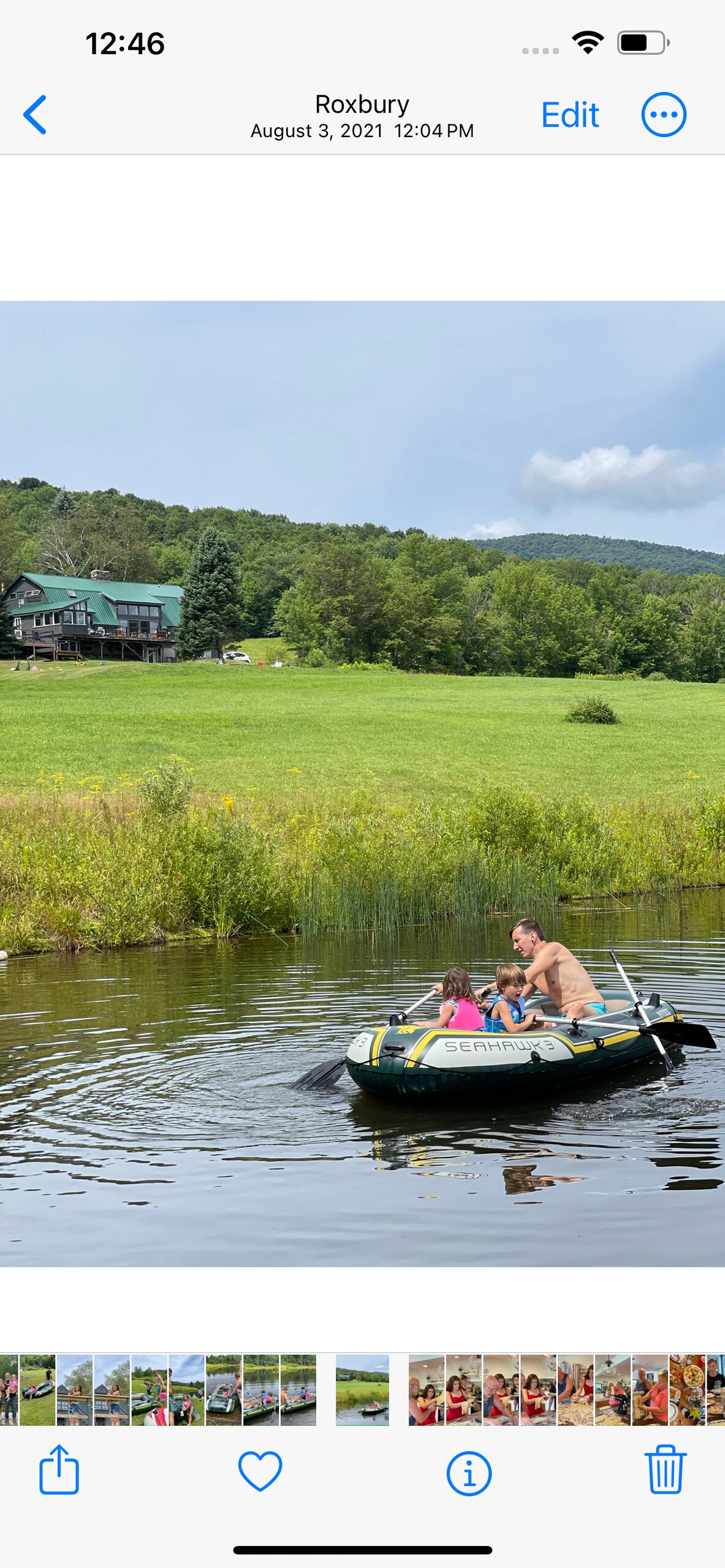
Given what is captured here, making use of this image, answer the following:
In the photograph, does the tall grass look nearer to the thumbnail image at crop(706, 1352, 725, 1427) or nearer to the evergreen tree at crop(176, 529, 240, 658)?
the thumbnail image at crop(706, 1352, 725, 1427)

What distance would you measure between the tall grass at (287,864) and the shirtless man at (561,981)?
825 centimetres

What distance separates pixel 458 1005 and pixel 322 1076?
1.51 m

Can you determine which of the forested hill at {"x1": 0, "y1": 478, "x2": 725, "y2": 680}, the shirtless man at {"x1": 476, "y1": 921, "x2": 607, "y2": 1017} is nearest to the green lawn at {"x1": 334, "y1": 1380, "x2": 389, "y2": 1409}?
the shirtless man at {"x1": 476, "y1": 921, "x2": 607, "y2": 1017}

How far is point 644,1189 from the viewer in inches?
339

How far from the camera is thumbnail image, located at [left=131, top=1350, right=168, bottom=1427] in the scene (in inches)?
154

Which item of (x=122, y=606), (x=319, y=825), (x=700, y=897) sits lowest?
(x=700, y=897)

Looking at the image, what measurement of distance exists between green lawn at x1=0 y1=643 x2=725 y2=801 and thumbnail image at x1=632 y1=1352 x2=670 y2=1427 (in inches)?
1205

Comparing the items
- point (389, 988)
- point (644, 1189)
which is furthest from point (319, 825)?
point (644, 1189)

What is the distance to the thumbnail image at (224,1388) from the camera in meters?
3.89

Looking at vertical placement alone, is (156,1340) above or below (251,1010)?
above

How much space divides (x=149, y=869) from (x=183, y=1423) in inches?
688

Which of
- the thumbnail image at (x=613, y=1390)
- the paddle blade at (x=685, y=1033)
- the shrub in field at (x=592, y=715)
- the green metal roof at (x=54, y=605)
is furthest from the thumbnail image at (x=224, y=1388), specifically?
the green metal roof at (x=54, y=605)

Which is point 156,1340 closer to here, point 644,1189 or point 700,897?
point 644,1189

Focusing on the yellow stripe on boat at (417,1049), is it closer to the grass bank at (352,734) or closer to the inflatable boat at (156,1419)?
the inflatable boat at (156,1419)
